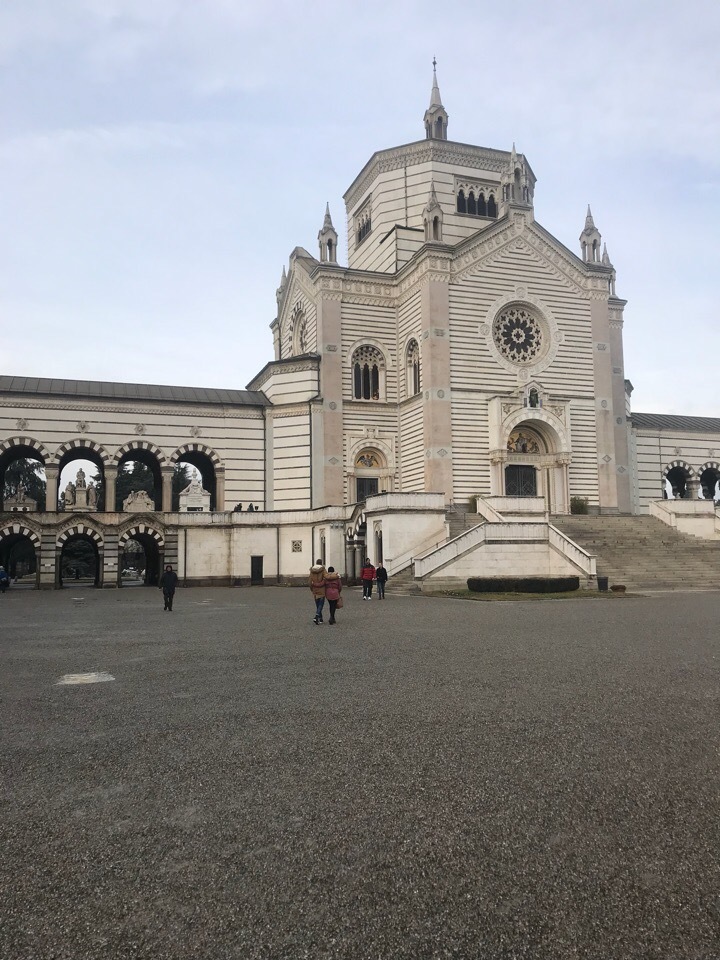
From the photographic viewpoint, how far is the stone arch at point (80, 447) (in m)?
42.4

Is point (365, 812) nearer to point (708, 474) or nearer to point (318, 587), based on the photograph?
point (318, 587)

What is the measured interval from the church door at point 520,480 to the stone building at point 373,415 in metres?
0.13

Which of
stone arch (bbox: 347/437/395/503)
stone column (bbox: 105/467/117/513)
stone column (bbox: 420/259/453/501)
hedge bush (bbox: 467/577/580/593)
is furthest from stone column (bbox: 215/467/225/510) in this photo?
hedge bush (bbox: 467/577/580/593)

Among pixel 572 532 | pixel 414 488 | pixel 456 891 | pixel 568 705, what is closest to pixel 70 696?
pixel 568 705

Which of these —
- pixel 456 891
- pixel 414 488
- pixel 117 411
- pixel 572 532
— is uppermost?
pixel 117 411

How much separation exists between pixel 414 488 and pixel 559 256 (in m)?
16.6

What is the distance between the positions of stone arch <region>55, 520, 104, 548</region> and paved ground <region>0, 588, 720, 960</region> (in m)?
30.1

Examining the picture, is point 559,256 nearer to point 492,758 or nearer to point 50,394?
point 50,394

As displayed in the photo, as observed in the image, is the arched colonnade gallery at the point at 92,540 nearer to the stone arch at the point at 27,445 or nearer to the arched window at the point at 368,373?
the stone arch at the point at 27,445

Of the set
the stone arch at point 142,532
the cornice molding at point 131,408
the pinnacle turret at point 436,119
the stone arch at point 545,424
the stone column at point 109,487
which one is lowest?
the stone arch at point 142,532

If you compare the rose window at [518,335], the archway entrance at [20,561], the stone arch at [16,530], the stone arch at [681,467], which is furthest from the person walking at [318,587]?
the stone arch at [681,467]

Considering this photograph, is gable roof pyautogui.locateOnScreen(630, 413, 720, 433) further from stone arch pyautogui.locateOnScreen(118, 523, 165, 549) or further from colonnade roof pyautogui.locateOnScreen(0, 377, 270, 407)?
stone arch pyautogui.locateOnScreen(118, 523, 165, 549)

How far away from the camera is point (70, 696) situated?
989cm

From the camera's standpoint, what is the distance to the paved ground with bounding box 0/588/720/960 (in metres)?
3.98
